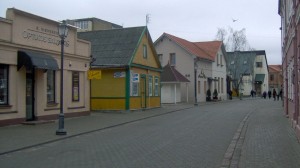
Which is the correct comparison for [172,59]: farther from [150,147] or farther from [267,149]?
[267,149]

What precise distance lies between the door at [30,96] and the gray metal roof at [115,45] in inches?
336

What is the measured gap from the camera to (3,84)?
54.1 feet

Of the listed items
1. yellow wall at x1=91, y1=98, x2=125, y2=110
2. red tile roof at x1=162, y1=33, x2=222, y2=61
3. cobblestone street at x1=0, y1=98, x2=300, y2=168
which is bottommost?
cobblestone street at x1=0, y1=98, x2=300, y2=168

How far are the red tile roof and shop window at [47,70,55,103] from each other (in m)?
24.9

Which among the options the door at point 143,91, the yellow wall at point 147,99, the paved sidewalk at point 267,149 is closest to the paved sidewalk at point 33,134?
the paved sidewalk at point 267,149

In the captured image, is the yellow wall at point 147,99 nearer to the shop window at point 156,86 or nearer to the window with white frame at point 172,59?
the shop window at point 156,86

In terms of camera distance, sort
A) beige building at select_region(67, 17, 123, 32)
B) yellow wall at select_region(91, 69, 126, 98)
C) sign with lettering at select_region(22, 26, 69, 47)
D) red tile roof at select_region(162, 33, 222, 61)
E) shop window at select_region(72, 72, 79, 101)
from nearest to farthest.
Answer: sign with lettering at select_region(22, 26, 69, 47) < shop window at select_region(72, 72, 79, 101) < yellow wall at select_region(91, 69, 126, 98) < red tile roof at select_region(162, 33, 222, 61) < beige building at select_region(67, 17, 123, 32)

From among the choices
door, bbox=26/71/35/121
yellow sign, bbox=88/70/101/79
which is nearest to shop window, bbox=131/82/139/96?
yellow sign, bbox=88/70/101/79

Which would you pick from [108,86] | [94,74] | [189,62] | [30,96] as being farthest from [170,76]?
[30,96]

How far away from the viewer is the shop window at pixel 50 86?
773 inches

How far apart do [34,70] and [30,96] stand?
1.17 metres

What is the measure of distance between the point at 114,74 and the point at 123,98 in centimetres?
167

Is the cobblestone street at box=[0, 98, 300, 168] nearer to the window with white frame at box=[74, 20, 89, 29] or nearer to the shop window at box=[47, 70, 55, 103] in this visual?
the shop window at box=[47, 70, 55, 103]

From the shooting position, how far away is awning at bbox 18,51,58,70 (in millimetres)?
16984
